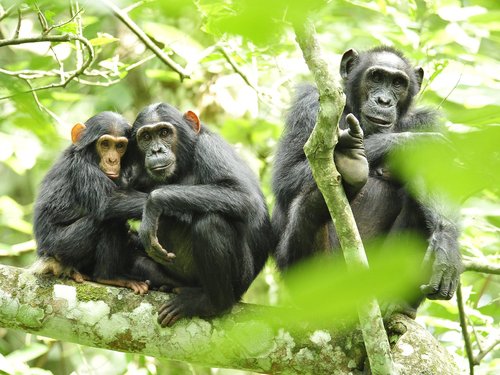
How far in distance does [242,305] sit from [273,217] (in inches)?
36.2

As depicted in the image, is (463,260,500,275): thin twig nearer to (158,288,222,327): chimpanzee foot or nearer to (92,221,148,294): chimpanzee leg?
(158,288,222,327): chimpanzee foot

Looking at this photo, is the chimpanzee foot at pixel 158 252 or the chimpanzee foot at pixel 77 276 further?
the chimpanzee foot at pixel 77 276

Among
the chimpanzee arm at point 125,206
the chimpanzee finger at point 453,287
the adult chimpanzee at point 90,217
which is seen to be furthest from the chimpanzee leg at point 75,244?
the chimpanzee finger at point 453,287

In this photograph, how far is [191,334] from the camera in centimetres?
441

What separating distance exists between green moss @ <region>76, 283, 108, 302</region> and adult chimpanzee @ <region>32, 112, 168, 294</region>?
6.5 inches

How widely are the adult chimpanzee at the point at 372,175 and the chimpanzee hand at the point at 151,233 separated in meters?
0.85

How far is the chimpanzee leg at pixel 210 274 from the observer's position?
14.6 ft

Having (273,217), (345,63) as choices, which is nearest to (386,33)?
(345,63)

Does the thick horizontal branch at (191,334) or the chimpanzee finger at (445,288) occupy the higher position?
the chimpanzee finger at (445,288)

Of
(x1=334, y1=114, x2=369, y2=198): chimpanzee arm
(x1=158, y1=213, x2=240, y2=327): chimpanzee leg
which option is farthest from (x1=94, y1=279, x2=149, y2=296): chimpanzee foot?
(x1=334, y1=114, x2=369, y2=198): chimpanzee arm

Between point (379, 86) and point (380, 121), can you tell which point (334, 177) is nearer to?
point (380, 121)

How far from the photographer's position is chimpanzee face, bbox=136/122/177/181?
5180 millimetres

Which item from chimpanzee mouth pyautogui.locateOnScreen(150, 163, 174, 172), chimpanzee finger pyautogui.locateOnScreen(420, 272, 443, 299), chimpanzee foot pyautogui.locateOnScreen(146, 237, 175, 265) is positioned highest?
chimpanzee finger pyautogui.locateOnScreen(420, 272, 443, 299)

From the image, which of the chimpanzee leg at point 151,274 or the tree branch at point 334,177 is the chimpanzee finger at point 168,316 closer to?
the chimpanzee leg at point 151,274
